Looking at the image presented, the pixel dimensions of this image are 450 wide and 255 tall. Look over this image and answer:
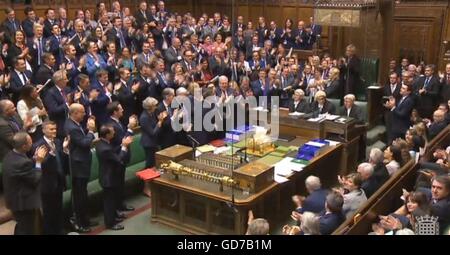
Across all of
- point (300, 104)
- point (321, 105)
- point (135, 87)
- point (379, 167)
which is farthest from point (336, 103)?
point (135, 87)

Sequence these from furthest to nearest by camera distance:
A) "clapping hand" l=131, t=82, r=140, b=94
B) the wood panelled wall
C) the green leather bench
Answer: the wood panelled wall → "clapping hand" l=131, t=82, r=140, b=94 → the green leather bench

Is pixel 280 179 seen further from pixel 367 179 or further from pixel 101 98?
pixel 101 98

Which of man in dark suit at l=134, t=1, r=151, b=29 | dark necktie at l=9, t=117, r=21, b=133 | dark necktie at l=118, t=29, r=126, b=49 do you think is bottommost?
dark necktie at l=9, t=117, r=21, b=133

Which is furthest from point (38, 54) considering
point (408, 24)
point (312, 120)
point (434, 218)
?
point (408, 24)

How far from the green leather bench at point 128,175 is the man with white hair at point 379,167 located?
2973mm

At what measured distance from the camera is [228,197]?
5035mm

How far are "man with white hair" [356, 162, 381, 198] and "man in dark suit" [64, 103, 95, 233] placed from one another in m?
2.79

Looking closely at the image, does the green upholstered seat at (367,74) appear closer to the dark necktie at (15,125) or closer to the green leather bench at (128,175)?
the green leather bench at (128,175)

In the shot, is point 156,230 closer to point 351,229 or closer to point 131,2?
point 351,229

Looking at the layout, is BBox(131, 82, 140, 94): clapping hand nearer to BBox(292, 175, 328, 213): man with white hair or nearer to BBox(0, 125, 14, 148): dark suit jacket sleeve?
BBox(0, 125, 14, 148): dark suit jacket sleeve

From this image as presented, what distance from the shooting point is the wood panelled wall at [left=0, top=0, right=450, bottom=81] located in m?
9.74

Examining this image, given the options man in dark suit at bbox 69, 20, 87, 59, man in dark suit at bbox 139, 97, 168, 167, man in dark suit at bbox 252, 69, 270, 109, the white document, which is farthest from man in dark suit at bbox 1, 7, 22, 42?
the white document

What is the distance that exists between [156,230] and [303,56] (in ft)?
22.9

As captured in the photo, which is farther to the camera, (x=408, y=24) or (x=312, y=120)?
(x=408, y=24)
